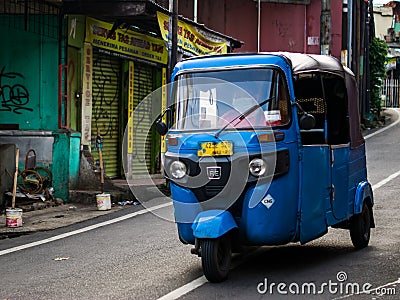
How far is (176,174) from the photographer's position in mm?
7914

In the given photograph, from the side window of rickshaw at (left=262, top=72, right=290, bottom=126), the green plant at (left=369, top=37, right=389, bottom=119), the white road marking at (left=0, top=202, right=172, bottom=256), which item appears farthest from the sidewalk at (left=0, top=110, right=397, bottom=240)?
the green plant at (left=369, top=37, right=389, bottom=119)

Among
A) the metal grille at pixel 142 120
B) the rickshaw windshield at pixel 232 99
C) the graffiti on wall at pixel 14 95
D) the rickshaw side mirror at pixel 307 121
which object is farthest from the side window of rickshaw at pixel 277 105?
the metal grille at pixel 142 120

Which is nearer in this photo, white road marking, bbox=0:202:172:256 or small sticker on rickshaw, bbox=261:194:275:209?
small sticker on rickshaw, bbox=261:194:275:209

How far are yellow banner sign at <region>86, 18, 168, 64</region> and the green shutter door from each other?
1.14 feet

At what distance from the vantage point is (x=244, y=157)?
7617mm

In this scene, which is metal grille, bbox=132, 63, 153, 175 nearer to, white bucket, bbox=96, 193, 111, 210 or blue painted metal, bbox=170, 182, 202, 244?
white bucket, bbox=96, 193, 111, 210

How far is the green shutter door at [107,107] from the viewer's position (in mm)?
17562

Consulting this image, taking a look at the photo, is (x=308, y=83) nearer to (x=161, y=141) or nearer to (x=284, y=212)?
(x=284, y=212)

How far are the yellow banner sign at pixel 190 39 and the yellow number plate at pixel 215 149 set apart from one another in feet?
27.7

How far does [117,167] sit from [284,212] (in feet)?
38.0

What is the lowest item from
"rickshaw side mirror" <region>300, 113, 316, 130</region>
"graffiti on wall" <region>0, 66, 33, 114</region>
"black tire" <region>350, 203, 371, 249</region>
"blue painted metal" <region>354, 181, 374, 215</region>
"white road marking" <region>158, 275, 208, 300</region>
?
"white road marking" <region>158, 275, 208, 300</region>

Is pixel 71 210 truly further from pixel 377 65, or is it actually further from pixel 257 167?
pixel 377 65

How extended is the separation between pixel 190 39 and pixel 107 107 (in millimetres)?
2562

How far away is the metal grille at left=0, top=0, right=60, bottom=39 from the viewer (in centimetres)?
1519
